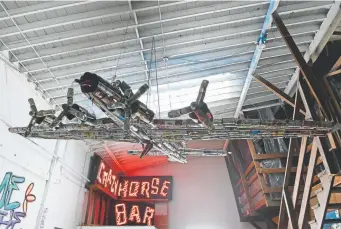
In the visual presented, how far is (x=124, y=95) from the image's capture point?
2455mm

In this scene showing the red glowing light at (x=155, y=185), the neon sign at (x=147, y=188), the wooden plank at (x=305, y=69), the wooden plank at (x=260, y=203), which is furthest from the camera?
the red glowing light at (x=155, y=185)

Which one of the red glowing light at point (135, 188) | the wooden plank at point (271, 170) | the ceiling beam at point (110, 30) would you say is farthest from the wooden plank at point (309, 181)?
the red glowing light at point (135, 188)

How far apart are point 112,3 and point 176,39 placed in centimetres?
113

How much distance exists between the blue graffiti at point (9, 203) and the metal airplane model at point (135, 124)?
1.01 meters

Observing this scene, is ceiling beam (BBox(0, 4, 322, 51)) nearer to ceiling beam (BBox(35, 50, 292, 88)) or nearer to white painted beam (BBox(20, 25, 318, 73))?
white painted beam (BBox(20, 25, 318, 73))

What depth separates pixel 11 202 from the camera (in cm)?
433

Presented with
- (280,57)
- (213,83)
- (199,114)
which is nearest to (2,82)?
(199,114)

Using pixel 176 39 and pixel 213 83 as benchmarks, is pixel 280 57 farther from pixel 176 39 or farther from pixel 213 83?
pixel 176 39

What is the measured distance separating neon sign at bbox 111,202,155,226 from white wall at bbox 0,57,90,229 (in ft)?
4.83

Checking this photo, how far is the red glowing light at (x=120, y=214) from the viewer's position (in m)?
7.90

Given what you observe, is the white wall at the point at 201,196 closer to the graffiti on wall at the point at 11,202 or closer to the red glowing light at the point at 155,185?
the red glowing light at the point at 155,185

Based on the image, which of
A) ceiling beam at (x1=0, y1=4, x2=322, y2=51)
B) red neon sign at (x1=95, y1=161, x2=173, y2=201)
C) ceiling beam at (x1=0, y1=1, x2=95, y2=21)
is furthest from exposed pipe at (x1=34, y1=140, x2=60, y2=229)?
ceiling beam at (x1=0, y1=1, x2=95, y2=21)

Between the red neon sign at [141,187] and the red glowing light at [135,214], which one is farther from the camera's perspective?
the red neon sign at [141,187]

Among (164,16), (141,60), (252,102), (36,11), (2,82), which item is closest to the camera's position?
(36,11)
